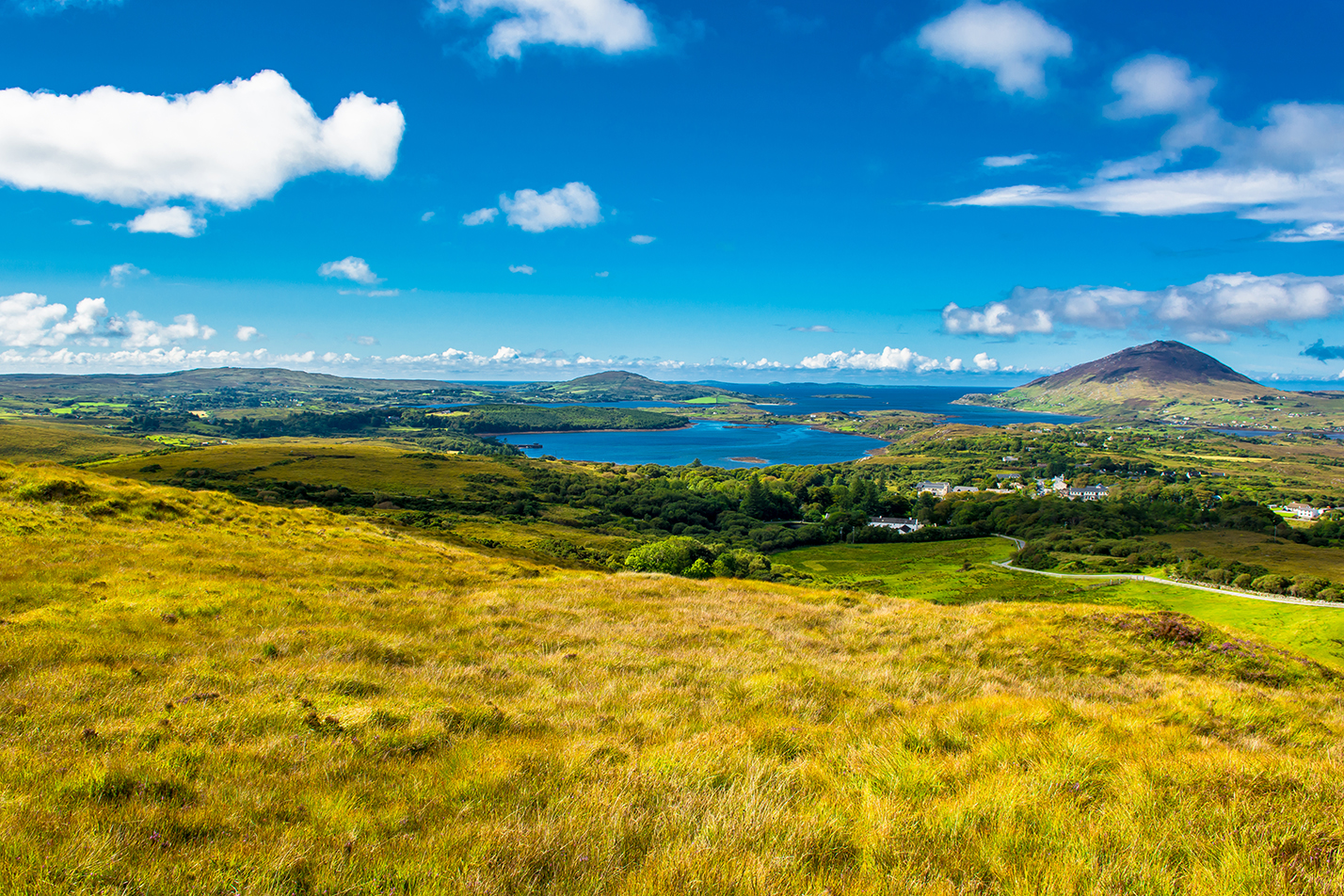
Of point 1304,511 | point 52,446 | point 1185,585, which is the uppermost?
point 52,446

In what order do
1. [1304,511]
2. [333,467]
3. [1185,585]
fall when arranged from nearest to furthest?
[1185,585], [1304,511], [333,467]

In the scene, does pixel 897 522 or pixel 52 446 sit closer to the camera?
pixel 897 522

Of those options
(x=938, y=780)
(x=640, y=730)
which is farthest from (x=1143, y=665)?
(x=640, y=730)

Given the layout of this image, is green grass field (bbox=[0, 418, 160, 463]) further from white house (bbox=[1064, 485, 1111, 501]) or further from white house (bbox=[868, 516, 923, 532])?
white house (bbox=[1064, 485, 1111, 501])

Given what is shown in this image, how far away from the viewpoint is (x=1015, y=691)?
31.7 feet

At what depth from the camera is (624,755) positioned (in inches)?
236

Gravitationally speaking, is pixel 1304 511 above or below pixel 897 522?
above

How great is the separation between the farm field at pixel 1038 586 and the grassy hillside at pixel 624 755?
15364mm

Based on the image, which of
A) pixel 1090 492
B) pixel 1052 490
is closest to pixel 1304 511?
pixel 1090 492

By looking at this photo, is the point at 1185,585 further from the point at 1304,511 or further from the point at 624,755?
the point at 1304,511

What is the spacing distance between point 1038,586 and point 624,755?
7075cm

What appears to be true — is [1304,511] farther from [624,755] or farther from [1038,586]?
[624,755]

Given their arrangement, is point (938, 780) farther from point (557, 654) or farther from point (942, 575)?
point (942, 575)

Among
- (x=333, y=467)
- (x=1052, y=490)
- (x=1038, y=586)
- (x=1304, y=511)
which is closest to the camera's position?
(x=1038, y=586)
